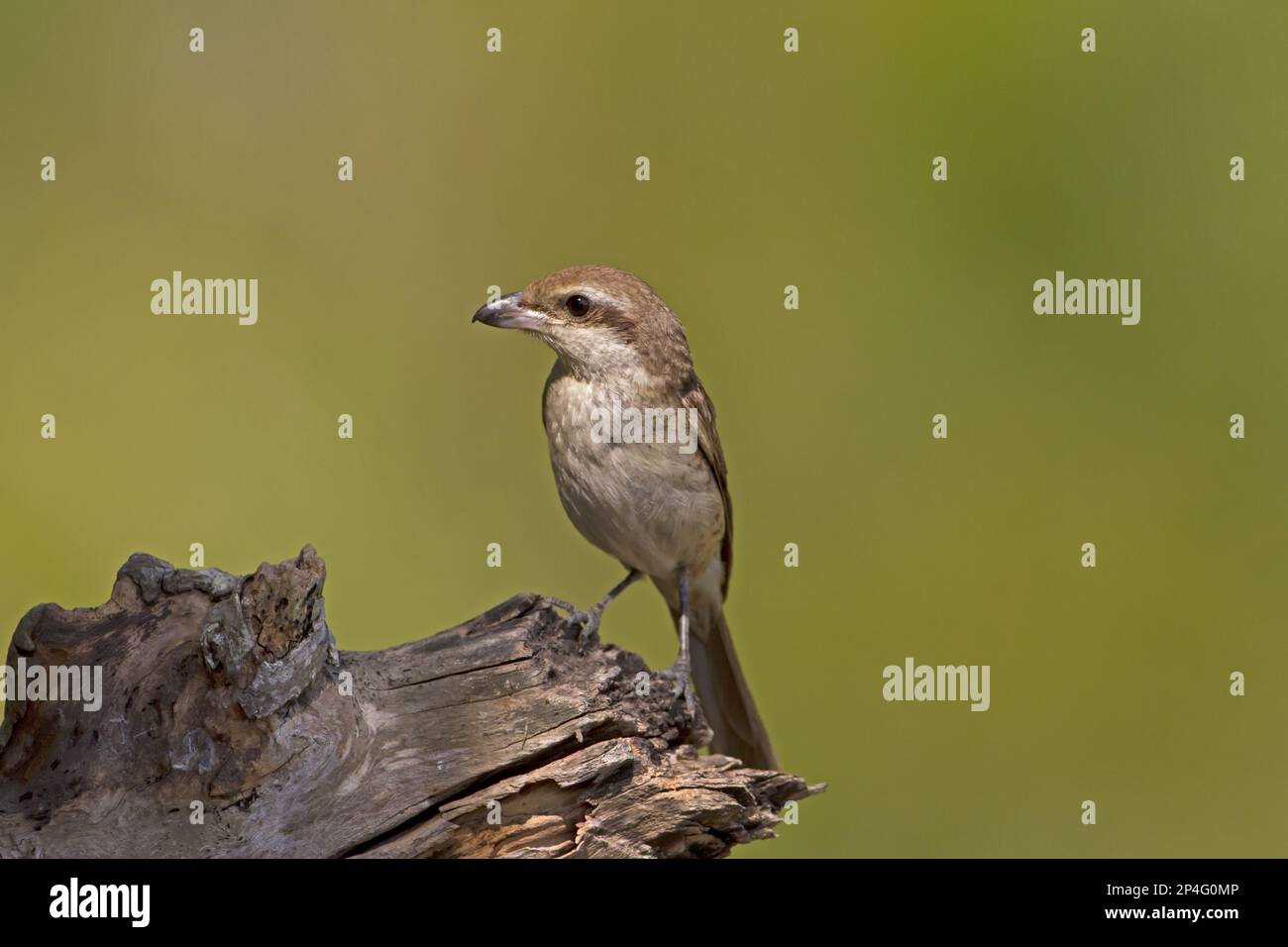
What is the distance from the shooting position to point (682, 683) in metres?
4.42

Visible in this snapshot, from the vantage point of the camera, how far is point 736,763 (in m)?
4.18

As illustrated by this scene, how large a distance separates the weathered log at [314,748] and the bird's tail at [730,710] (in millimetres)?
1145

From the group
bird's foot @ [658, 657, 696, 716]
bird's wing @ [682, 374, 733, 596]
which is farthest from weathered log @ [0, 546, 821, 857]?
bird's wing @ [682, 374, 733, 596]

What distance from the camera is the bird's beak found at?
185 inches

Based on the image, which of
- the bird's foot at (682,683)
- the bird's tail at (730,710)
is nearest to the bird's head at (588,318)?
the bird's foot at (682,683)

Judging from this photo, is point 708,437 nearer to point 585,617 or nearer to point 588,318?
point 588,318

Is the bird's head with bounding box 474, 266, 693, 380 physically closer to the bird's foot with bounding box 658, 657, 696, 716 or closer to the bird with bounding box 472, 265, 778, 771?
the bird with bounding box 472, 265, 778, 771

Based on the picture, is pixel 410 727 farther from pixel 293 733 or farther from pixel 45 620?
pixel 45 620

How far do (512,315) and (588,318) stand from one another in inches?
10.4

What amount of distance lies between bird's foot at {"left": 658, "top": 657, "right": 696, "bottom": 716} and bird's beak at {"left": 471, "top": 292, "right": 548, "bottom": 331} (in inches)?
50.6

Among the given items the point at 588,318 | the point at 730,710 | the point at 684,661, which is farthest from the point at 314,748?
the point at 730,710

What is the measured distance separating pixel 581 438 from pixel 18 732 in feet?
6.61

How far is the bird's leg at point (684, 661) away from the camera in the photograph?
14.3ft

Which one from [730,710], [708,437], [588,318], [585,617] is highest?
[588,318]
